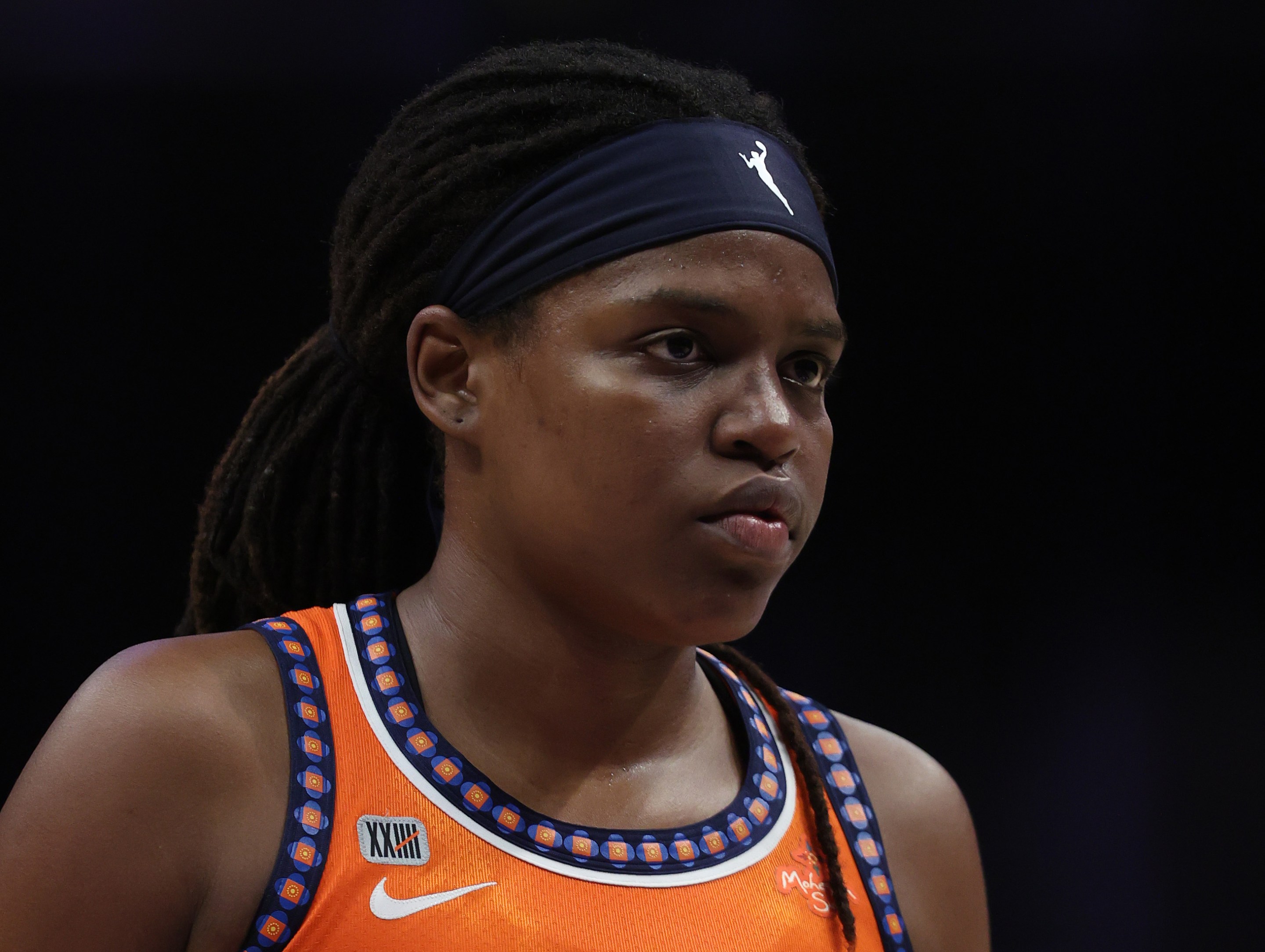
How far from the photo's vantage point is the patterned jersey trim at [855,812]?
5.27 ft

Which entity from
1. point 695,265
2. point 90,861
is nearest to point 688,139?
point 695,265

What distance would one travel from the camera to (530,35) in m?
2.44

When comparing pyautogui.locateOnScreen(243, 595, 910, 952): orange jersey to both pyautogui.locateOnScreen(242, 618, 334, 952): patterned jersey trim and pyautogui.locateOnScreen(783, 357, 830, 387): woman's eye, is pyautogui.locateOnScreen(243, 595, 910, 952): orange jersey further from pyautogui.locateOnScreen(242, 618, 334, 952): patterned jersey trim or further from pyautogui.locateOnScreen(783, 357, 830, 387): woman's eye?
pyautogui.locateOnScreen(783, 357, 830, 387): woman's eye

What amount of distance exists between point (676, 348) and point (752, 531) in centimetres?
21

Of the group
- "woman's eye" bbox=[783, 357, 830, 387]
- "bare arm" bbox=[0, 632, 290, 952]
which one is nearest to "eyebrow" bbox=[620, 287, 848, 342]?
"woman's eye" bbox=[783, 357, 830, 387]

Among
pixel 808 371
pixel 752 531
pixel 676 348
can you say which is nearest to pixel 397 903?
pixel 752 531

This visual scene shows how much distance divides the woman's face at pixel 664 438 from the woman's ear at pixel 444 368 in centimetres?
4

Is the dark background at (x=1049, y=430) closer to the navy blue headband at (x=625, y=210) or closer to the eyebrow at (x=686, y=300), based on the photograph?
the navy blue headband at (x=625, y=210)

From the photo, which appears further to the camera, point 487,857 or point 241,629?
point 241,629

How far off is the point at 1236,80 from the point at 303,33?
181 cm

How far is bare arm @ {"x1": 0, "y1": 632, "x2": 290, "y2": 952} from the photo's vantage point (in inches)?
49.8

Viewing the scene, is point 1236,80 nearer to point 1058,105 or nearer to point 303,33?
point 1058,105

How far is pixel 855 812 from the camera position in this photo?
168 centimetres

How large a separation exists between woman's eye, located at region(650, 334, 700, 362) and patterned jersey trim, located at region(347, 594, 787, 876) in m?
0.47
